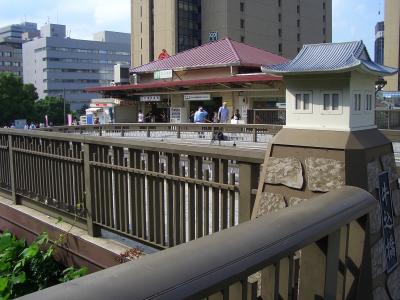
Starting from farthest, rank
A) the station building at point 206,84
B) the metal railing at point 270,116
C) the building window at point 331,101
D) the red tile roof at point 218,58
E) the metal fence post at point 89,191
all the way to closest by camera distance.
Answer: the red tile roof at point 218,58 → the station building at point 206,84 → the metal railing at point 270,116 → the metal fence post at point 89,191 → the building window at point 331,101

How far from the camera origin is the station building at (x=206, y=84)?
3650 centimetres

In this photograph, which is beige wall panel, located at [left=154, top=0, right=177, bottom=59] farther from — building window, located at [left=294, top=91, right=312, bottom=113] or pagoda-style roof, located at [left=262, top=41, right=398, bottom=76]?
building window, located at [left=294, top=91, right=312, bottom=113]

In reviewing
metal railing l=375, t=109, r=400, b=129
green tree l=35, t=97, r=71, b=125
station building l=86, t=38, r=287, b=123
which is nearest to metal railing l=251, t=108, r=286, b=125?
metal railing l=375, t=109, r=400, b=129

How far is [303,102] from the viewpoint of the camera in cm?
355

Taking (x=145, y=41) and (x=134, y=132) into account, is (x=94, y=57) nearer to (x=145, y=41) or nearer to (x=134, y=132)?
(x=145, y=41)

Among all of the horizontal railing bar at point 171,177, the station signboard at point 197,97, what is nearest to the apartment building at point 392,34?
the station signboard at point 197,97

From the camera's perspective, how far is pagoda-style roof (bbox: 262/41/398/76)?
3309 mm

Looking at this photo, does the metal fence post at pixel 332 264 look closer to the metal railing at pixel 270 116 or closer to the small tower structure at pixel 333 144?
the small tower structure at pixel 333 144

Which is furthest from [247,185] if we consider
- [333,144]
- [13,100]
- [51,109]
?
[51,109]

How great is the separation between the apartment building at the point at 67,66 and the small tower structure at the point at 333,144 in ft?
412

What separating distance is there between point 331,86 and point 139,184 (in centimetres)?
230

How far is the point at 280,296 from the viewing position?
7.07ft

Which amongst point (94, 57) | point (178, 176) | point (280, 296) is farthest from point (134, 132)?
point (94, 57)

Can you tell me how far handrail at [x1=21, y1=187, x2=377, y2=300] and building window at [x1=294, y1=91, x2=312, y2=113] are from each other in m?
1.48
